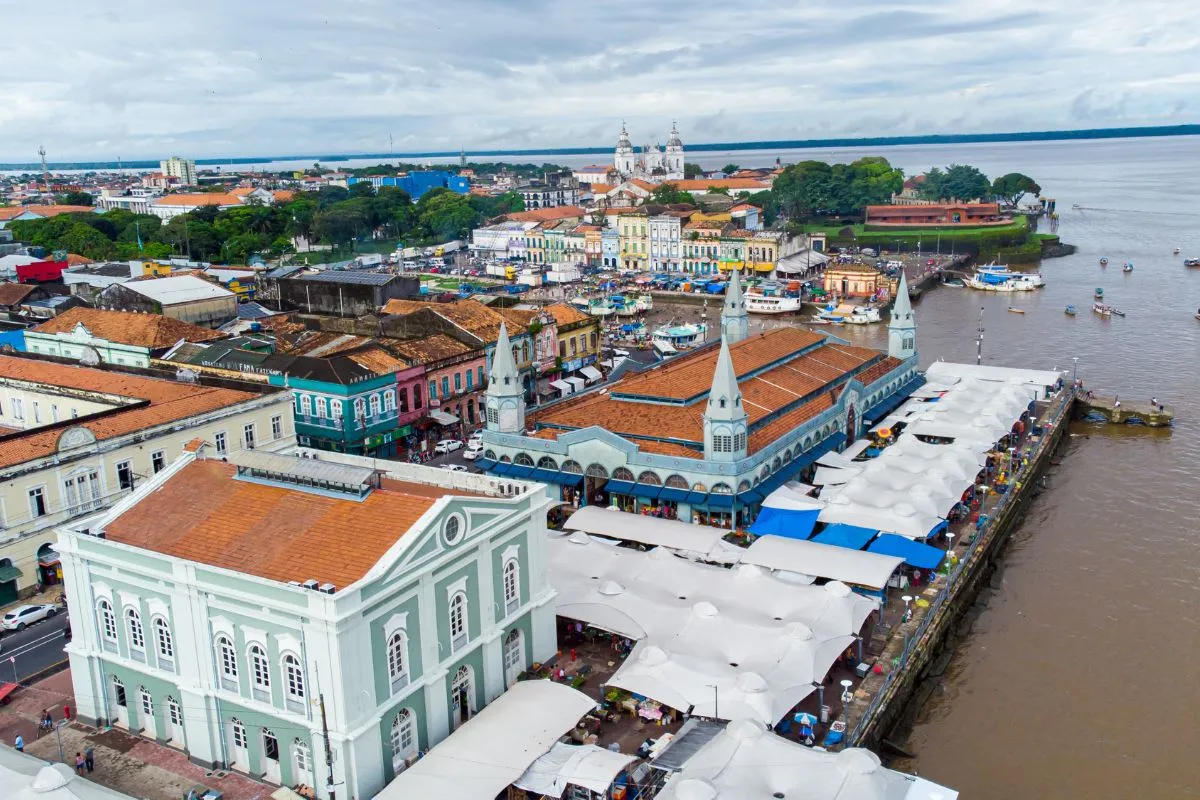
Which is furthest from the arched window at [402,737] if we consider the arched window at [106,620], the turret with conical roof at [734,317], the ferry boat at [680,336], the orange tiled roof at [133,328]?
the ferry boat at [680,336]

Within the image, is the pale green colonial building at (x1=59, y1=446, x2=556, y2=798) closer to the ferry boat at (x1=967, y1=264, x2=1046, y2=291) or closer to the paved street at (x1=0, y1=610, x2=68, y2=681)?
the paved street at (x1=0, y1=610, x2=68, y2=681)

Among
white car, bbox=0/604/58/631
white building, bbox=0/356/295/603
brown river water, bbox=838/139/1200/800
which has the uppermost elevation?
white building, bbox=0/356/295/603

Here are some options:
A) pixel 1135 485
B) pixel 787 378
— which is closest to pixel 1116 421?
pixel 1135 485

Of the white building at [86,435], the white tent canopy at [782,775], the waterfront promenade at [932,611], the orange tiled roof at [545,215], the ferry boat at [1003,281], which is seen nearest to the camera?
the white tent canopy at [782,775]

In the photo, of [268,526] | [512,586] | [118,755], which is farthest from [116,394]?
[512,586]

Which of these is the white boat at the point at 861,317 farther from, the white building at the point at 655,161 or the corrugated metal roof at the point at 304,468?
the white building at the point at 655,161

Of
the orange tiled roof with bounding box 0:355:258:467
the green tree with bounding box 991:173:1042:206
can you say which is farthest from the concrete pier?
the green tree with bounding box 991:173:1042:206
